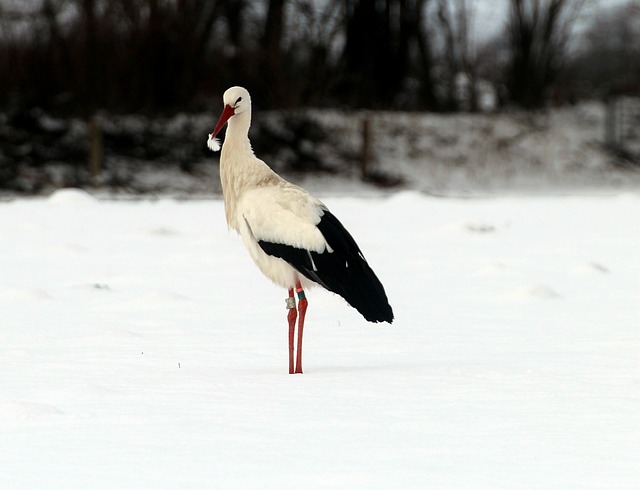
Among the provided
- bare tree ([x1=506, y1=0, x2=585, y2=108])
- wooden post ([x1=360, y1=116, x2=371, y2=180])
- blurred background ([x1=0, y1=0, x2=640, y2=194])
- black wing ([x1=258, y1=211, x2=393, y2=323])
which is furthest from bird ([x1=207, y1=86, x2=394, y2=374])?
bare tree ([x1=506, y1=0, x2=585, y2=108])

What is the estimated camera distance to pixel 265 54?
103 feet

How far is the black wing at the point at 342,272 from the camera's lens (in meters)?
6.31

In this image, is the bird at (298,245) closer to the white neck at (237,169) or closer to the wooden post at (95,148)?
the white neck at (237,169)

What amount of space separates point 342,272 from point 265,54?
84.0ft

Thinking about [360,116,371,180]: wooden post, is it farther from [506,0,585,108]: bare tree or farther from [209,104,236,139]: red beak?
[209,104,236,139]: red beak

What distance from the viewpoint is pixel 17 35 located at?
93.1ft

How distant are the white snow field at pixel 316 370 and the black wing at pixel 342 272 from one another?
0.32 metres

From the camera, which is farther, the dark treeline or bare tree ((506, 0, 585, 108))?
bare tree ((506, 0, 585, 108))

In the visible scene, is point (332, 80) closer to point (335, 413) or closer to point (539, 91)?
point (539, 91)

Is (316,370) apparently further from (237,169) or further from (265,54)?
(265,54)

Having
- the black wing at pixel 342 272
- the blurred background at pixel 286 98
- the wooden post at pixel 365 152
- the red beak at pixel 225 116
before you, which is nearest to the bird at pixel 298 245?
the black wing at pixel 342 272

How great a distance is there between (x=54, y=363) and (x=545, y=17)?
34.1 metres

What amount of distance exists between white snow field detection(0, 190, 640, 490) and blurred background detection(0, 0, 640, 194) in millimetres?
14972

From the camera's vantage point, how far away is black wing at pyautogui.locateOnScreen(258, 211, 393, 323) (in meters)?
6.31
